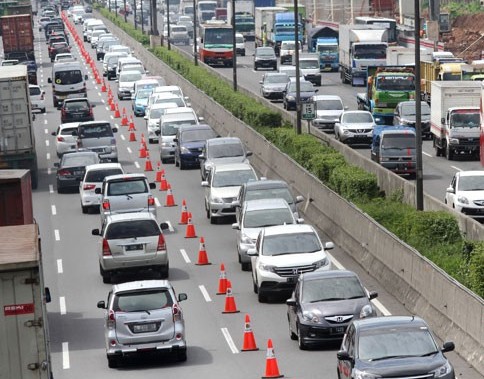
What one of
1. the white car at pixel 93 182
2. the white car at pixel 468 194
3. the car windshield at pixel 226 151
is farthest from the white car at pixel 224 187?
the white car at pixel 468 194

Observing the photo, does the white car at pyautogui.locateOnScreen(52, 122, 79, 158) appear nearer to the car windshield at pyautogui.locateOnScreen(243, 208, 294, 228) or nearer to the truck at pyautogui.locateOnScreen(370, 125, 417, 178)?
the truck at pyautogui.locateOnScreen(370, 125, 417, 178)

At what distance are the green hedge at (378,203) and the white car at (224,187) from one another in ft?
7.08

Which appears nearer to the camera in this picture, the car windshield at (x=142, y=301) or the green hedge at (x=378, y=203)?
the car windshield at (x=142, y=301)

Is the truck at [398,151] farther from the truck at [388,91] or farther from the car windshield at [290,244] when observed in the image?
the car windshield at [290,244]

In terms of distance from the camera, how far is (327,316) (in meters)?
26.1

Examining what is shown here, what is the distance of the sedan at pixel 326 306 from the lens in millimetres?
26156

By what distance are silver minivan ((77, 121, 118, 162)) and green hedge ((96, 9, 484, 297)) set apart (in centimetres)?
519

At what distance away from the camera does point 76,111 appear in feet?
221

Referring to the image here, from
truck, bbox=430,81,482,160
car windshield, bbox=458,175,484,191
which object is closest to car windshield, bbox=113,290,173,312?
car windshield, bbox=458,175,484,191

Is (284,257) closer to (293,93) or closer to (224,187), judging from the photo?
(224,187)

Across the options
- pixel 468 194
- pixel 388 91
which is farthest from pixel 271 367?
pixel 388 91

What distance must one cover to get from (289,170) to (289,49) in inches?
2310

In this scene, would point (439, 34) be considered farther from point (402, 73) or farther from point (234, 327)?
point (234, 327)

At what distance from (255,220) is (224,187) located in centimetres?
733
